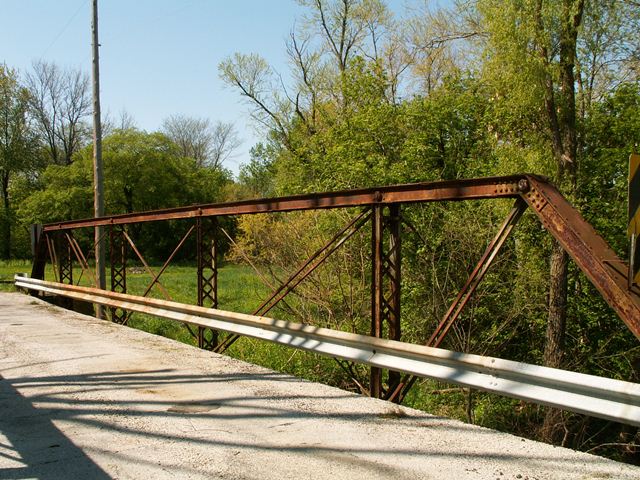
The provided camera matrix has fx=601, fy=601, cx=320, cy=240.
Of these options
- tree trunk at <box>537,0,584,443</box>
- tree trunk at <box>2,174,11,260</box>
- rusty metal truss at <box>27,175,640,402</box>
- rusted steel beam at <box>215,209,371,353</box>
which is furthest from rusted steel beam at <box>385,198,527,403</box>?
tree trunk at <box>2,174,11,260</box>

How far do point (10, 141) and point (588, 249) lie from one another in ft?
174

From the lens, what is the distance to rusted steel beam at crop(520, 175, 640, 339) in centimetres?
356

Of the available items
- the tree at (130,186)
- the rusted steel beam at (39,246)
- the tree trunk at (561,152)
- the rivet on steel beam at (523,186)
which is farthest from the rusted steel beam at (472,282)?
the tree at (130,186)

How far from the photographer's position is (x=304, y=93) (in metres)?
33.3

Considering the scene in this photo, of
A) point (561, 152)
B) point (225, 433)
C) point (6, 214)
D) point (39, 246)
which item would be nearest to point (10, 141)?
point (6, 214)

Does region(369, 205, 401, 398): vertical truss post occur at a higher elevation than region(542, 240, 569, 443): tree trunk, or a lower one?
higher

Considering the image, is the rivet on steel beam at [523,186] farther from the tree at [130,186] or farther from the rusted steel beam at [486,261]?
the tree at [130,186]

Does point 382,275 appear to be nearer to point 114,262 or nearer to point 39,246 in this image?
point 114,262

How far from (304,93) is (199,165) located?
39.5 metres

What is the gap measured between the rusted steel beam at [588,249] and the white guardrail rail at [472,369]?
1.40 ft

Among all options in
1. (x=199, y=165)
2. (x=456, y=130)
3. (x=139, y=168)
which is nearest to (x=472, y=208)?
(x=456, y=130)

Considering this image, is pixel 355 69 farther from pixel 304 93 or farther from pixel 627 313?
pixel 627 313

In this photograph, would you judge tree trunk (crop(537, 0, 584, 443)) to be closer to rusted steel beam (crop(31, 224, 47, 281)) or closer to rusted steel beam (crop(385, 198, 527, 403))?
rusted steel beam (crop(385, 198, 527, 403))

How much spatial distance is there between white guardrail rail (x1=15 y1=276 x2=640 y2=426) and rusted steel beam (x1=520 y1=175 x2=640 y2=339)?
16.8 inches
